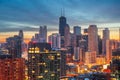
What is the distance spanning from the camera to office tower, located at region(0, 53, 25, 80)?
13600mm

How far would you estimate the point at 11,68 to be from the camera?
14031 mm

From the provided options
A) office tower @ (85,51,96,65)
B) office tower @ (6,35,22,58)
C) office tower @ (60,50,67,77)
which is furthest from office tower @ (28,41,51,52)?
office tower @ (85,51,96,65)

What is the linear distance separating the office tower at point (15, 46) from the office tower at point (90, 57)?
828 cm

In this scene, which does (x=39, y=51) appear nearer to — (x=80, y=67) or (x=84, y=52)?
(x=80, y=67)

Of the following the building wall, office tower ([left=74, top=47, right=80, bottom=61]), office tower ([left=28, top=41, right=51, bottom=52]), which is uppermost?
office tower ([left=28, top=41, right=51, bottom=52])

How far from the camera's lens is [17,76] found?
14.2m

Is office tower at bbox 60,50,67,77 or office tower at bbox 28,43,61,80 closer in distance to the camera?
office tower at bbox 28,43,61,80

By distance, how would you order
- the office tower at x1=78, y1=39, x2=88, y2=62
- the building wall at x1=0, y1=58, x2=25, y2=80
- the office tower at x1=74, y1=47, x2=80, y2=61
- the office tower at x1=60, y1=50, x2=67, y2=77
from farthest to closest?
the office tower at x1=78, y1=39, x2=88, y2=62 < the office tower at x1=74, y1=47, x2=80, y2=61 < the office tower at x1=60, y1=50, x2=67, y2=77 < the building wall at x1=0, y1=58, x2=25, y2=80

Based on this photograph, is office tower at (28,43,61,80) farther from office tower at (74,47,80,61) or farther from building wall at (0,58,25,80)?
office tower at (74,47,80,61)

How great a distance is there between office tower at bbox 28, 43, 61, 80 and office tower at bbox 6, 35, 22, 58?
109cm

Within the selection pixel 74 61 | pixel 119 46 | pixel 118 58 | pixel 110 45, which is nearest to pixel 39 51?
pixel 118 58

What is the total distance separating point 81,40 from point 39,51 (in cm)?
975

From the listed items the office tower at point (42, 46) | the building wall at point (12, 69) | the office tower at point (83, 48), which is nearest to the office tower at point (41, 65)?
the office tower at point (42, 46)

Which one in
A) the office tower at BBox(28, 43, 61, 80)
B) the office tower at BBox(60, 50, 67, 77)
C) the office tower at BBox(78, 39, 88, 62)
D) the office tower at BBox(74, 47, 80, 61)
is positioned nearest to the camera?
the office tower at BBox(28, 43, 61, 80)
